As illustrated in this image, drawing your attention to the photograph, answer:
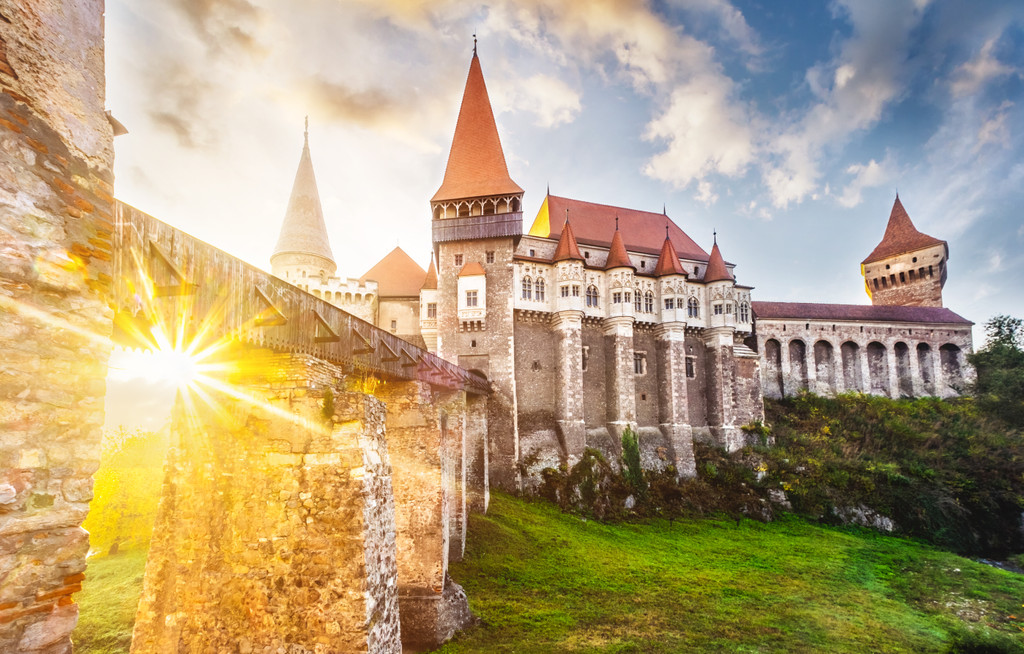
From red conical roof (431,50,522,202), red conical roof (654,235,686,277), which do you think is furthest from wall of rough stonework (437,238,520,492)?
red conical roof (654,235,686,277)

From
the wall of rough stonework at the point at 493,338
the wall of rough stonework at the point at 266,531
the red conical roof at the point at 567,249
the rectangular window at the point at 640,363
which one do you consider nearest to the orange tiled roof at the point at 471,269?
the wall of rough stonework at the point at 493,338

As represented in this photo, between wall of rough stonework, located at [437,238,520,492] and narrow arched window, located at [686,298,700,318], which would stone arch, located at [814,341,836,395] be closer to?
narrow arched window, located at [686,298,700,318]

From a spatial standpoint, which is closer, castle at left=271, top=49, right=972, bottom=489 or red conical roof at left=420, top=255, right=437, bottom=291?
castle at left=271, top=49, right=972, bottom=489

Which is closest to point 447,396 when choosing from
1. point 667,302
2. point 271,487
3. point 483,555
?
point 483,555

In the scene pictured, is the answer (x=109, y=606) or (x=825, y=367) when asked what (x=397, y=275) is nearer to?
(x=109, y=606)

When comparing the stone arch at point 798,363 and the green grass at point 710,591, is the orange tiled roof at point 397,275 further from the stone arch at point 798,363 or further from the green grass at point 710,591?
the stone arch at point 798,363

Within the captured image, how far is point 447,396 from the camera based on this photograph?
55.5 feet

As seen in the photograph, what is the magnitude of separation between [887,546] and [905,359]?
2396cm

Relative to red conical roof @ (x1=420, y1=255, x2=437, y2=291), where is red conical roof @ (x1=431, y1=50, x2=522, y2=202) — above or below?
above

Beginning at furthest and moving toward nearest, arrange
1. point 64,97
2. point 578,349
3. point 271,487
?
point 578,349 → point 271,487 → point 64,97

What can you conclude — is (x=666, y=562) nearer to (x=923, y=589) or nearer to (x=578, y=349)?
(x=923, y=589)

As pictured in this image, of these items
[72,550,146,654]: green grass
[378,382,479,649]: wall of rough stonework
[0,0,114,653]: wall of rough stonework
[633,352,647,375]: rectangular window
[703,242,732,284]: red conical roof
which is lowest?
[72,550,146,654]: green grass

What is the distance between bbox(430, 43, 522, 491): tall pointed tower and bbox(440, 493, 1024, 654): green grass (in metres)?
7.69

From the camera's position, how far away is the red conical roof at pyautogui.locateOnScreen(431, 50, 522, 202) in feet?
98.2
